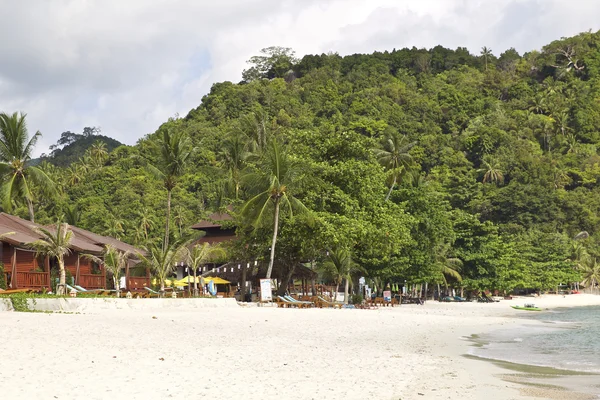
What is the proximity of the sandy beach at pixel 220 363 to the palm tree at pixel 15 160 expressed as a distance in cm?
1987

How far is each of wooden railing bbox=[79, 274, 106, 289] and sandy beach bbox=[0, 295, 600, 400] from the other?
629 inches

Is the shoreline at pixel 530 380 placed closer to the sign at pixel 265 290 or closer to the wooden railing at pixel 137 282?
the sign at pixel 265 290

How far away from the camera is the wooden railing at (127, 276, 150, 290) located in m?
37.1

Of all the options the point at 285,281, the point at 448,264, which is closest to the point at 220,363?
the point at 285,281

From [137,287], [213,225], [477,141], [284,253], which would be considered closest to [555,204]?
[477,141]

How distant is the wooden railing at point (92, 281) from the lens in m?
35.4

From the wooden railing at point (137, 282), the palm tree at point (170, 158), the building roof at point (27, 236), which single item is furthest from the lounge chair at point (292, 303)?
the building roof at point (27, 236)

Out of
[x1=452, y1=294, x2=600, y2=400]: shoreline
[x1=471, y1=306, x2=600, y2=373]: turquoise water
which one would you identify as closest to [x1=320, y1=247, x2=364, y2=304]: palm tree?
[x1=471, y1=306, x2=600, y2=373]: turquoise water

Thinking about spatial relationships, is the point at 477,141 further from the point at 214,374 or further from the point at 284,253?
the point at 214,374

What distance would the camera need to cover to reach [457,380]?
506 inches

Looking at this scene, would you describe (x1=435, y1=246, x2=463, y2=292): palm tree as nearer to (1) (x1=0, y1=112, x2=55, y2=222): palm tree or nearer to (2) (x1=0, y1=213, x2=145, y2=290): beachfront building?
(2) (x1=0, y1=213, x2=145, y2=290): beachfront building

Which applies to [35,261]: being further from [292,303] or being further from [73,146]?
[73,146]

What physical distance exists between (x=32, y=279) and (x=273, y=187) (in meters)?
11.8

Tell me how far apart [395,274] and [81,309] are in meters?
28.0
